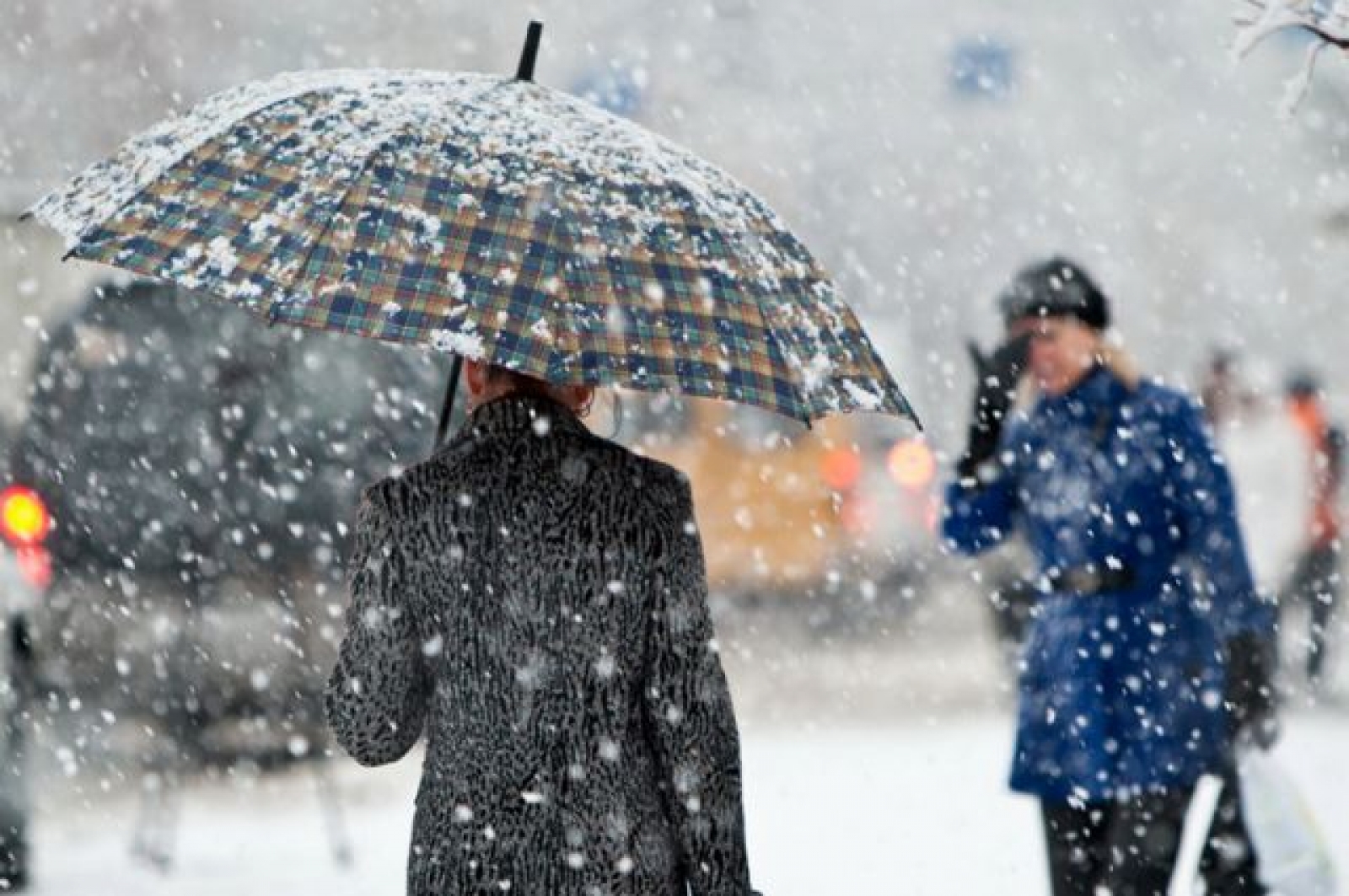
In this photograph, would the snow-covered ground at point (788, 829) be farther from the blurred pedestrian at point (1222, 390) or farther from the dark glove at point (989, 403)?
the blurred pedestrian at point (1222, 390)

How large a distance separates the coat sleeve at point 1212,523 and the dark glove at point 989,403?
1.58 ft

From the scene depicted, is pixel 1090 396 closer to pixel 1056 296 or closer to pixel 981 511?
pixel 1056 296

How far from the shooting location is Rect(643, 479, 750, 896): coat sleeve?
300 cm

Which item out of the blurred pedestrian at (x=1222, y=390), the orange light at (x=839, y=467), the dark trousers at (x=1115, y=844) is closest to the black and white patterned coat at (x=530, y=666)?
the dark trousers at (x=1115, y=844)

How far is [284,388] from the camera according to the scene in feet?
24.4

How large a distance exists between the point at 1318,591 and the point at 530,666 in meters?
10.2

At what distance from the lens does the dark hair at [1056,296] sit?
4699 millimetres

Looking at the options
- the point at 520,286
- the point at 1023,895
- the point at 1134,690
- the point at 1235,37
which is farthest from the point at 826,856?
the point at 520,286

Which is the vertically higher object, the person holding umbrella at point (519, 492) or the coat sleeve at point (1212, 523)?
the coat sleeve at point (1212, 523)

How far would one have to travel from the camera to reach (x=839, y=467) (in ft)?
46.4

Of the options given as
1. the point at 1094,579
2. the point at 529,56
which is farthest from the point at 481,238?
the point at 1094,579

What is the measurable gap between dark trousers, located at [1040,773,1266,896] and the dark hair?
1.07m

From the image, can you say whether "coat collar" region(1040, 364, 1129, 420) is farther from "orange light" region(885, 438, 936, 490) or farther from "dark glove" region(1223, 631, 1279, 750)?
"orange light" region(885, 438, 936, 490)

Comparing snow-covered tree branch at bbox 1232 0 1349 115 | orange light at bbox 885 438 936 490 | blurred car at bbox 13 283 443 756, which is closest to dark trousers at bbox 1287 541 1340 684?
orange light at bbox 885 438 936 490
